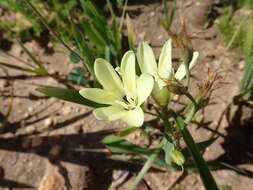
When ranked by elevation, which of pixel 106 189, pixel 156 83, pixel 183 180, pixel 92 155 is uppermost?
pixel 156 83

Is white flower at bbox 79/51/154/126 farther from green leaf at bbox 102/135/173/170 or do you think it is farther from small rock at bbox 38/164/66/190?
small rock at bbox 38/164/66/190

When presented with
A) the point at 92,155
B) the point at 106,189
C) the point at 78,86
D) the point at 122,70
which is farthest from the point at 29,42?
the point at 122,70

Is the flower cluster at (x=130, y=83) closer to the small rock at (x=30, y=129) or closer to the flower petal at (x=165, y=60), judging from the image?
the flower petal at (x=165, y=60)

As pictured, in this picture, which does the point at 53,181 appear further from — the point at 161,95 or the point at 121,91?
the point at 161,95

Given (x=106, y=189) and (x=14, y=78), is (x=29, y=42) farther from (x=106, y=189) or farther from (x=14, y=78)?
(x=106, y=189)

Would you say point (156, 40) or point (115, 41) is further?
point (156, 40)

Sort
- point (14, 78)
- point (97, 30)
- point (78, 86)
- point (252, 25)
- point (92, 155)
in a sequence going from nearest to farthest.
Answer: point (252, 25) < point (97, 30) < point (92, 155) < point (78, 86) < point (14, 78)

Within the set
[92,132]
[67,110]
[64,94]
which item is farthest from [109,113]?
[67,110]

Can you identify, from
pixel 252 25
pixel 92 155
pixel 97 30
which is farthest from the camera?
pixel 92 155
